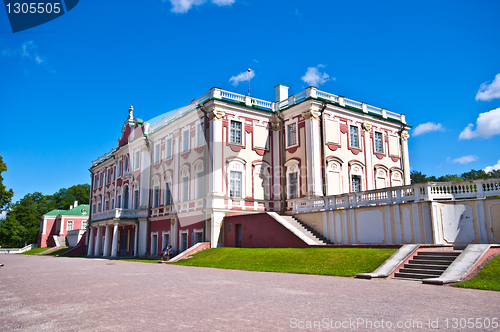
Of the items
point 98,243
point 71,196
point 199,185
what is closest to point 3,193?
point 98,243

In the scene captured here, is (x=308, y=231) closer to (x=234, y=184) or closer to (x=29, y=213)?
(x=234, y=184)

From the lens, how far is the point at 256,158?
29.7 meters

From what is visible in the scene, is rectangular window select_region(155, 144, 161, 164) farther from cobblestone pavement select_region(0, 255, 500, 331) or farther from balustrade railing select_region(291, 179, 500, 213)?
cobblestone pavement select_region(0, 255, 500, 331)

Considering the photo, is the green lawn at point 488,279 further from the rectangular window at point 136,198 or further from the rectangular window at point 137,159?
the rectangular window at point 137,159

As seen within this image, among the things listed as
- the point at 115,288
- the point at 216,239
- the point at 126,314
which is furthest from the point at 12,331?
the point at 216,239

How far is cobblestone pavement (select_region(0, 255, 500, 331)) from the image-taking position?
Answer: 5.88 metres

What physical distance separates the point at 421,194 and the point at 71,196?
8763 cm

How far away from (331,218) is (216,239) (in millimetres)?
8628

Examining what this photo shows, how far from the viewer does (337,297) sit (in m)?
8.44

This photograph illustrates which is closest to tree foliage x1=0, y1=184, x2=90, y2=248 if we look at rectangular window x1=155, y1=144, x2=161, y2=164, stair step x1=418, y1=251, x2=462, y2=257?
rectangular window x1=155, y1=144, x2=161, y2=164

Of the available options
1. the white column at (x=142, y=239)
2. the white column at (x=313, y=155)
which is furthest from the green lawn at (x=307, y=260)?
the white column at (x=142, y=239)

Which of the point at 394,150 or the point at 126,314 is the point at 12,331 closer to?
the point at 126,314

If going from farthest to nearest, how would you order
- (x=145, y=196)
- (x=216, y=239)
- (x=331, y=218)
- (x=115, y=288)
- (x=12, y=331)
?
(x=145, y=196)
(x=216, y=239)
(x=331, y=218)
(x=115, y=288)
(x=12, y=331)

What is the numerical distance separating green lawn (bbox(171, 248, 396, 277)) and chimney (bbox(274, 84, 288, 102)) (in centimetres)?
1525
